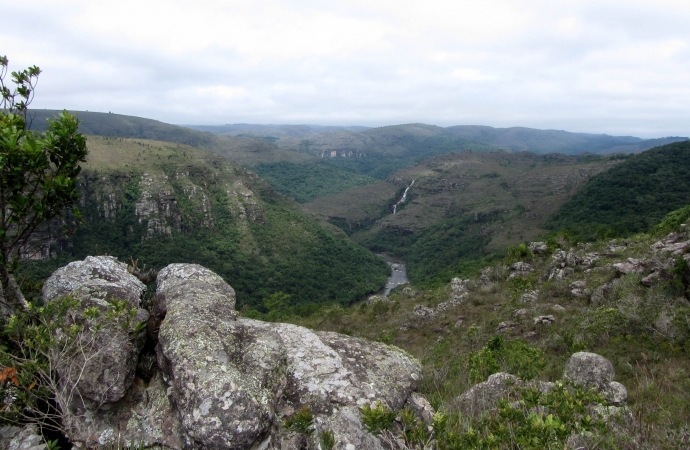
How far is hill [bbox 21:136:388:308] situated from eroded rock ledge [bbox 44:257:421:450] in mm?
54728

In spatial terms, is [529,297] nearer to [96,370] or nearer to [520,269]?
[520,269]

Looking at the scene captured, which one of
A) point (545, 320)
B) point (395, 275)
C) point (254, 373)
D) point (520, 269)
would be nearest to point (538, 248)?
point (520, 269)

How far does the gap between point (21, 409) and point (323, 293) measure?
213 ft

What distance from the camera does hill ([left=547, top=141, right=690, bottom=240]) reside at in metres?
53.7

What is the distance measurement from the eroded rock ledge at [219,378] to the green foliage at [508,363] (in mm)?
1783

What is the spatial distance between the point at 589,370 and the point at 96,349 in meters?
7.85

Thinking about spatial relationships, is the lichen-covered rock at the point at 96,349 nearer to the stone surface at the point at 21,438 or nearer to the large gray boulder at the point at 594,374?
the stone surface at the point at 21,438

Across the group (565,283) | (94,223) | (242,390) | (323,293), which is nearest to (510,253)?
(565,283)

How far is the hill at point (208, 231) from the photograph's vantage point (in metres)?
66.2

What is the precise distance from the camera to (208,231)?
7694 centimetres

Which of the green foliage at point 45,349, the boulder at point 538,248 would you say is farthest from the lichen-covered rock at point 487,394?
the boulder at point 538,248

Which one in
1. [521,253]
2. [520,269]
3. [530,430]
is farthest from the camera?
[521,253]

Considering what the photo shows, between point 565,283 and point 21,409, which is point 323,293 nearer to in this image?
point 565,283

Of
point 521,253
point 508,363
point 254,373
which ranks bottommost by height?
point 521,253
